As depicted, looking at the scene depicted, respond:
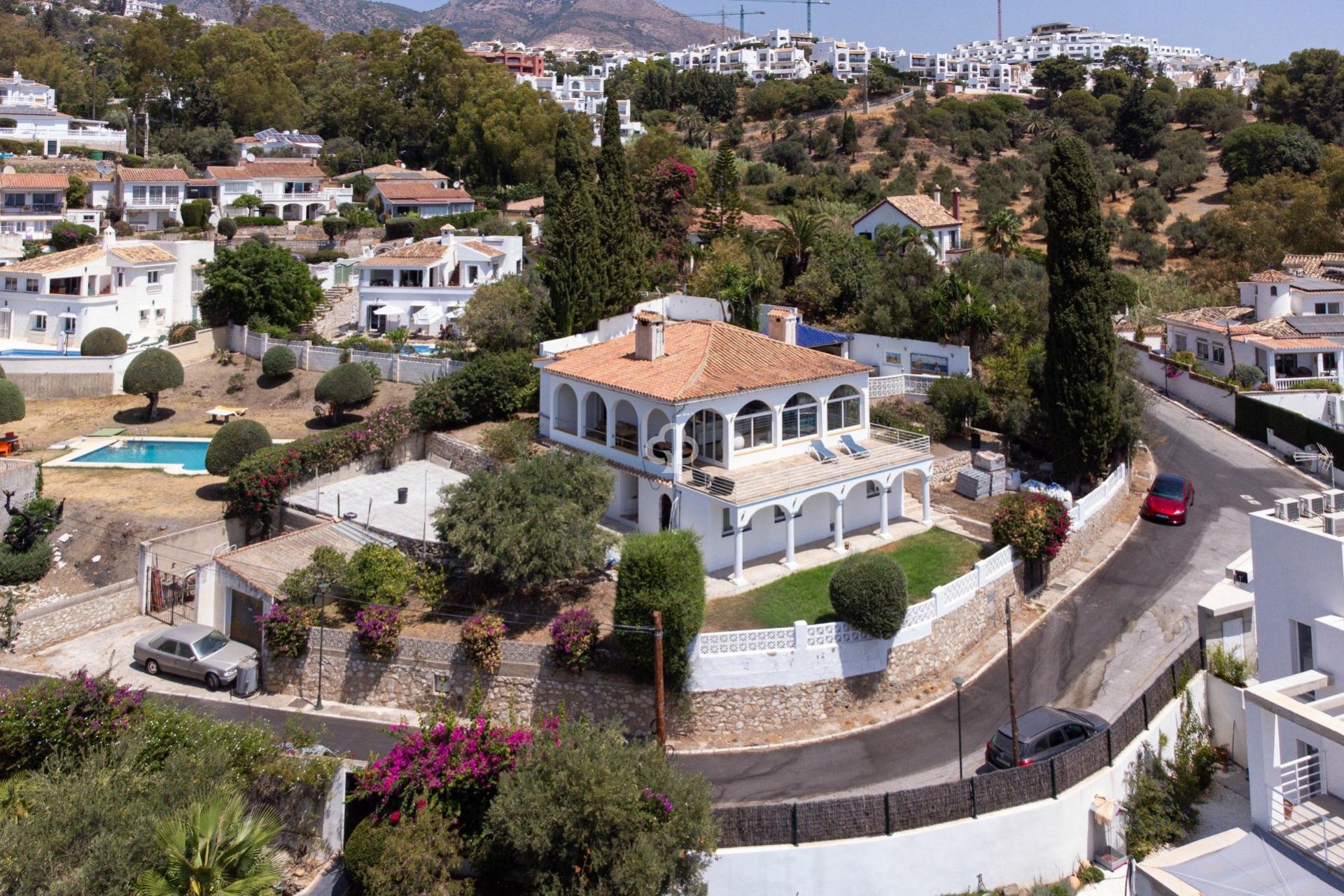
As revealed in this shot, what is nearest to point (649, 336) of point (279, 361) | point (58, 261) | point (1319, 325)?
point (279, 361)

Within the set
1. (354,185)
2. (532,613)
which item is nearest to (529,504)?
(532,613)

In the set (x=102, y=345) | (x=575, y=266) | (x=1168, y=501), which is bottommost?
(x=1168, y=501)

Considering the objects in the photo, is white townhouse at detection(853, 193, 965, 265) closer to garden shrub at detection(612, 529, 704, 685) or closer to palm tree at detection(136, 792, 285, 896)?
garden shrub at detection(612, 529, 704, 685)

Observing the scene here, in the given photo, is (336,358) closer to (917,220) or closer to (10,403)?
(10,403)

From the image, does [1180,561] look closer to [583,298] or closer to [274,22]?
[583,298]

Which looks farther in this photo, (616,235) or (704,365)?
(616,235)

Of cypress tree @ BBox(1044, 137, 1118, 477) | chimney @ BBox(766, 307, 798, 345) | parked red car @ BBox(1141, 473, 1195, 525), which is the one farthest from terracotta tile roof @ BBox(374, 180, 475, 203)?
parked red car @ BBox(1141, 473, 1195, 525)

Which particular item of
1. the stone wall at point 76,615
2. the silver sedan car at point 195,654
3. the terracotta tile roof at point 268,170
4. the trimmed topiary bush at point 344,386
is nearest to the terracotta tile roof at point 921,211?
the trimmed topiary bush at point 344,386
